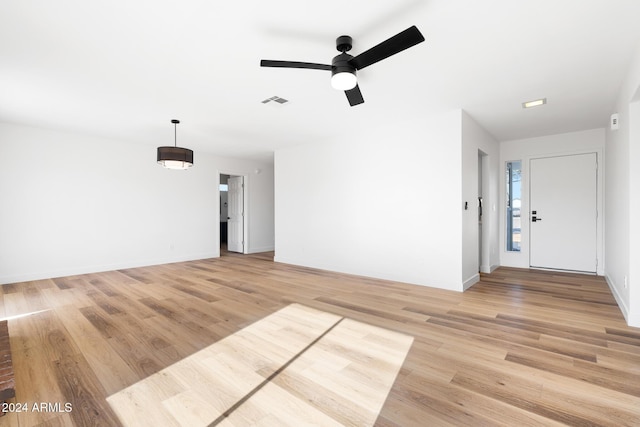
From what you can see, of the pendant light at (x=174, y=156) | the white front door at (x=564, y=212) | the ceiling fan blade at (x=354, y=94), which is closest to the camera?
the ceiling fan blade at (x=354, y=94)

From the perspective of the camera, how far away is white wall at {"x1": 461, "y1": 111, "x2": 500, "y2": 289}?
435cm

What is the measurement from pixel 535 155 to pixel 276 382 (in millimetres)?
6439

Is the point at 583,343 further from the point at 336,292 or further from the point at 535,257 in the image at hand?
the point at 535,257

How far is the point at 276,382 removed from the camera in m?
2.00

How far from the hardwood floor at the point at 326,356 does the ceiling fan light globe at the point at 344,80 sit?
7.39 ft

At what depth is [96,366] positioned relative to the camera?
7.30ft

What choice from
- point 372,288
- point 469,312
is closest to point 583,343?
point 469,312

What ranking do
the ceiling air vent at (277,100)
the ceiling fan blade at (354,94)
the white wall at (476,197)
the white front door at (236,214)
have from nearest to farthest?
the ceiling fan blade at (354,94) → the ceiling air vent at (277,100) → the white wall at (476,197) → the white front door at (236,214)

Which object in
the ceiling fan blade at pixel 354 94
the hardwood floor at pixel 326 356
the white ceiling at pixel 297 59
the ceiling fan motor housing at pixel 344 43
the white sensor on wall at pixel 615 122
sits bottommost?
the hardwood floor at pixel 326 356

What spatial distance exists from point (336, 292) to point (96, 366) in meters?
2.82

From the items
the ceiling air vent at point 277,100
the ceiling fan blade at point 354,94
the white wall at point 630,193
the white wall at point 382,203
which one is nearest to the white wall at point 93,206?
the white wall at point 382,203

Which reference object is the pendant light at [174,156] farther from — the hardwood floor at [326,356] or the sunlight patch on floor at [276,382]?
the sunlight patch on floor at [276,382]

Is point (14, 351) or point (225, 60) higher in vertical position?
point (225, 60)

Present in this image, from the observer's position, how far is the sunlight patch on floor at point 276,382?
1.67 m
